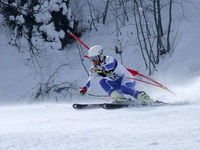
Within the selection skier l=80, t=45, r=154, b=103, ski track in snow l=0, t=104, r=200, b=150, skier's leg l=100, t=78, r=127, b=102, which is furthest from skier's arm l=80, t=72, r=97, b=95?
ski track in snow l=0, t=104, r=200, b=150

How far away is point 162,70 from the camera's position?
43.3 ft

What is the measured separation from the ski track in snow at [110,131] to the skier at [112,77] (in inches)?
38.1

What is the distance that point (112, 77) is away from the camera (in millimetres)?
8273

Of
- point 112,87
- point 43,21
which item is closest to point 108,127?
point 112,87

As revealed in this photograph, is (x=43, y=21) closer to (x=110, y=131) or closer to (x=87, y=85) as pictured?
(x=87, y=85)

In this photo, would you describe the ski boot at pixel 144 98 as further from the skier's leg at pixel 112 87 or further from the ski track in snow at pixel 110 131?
the ski track in snow at pixel 110 131

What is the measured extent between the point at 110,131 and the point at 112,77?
315 cm

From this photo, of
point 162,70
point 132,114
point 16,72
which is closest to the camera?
point 132,114

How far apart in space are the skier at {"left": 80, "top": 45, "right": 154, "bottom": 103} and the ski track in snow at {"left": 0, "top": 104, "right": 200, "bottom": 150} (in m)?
0.97

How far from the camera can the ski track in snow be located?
A: 14.7ft

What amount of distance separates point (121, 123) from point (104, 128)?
19.2 inches

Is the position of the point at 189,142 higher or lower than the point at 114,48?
lower

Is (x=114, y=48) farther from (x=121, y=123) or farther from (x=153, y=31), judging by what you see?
(x=121, y=123)

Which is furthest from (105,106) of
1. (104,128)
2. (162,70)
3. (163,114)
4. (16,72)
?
(16,72)
